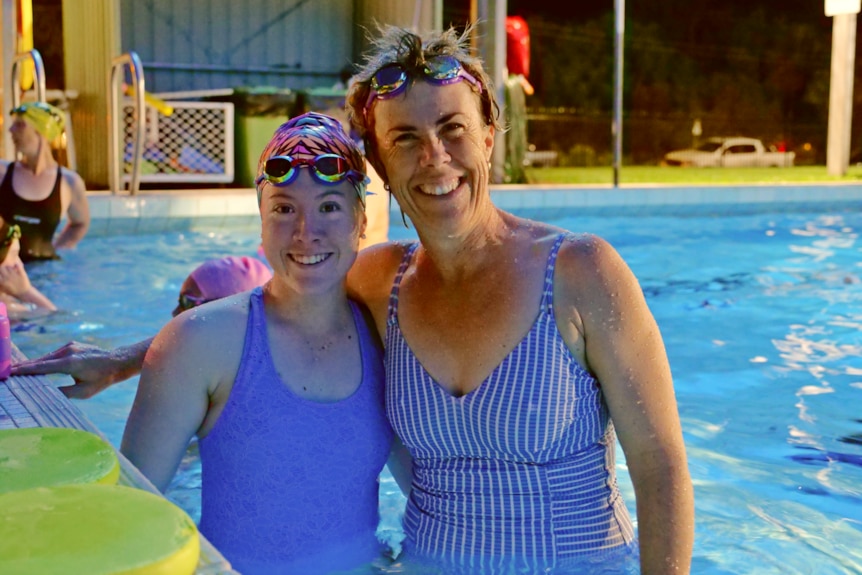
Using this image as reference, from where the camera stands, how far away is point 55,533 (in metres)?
0.99

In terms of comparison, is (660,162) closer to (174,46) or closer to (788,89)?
(788,89)

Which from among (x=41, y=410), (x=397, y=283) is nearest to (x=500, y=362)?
(x=397, y=283)

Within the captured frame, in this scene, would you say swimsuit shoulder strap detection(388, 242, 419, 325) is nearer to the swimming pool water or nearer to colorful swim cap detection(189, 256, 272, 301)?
the swimming pool water

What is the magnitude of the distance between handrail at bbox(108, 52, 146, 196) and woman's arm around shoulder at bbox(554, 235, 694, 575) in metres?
7.71

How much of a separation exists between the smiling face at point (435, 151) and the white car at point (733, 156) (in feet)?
82.9

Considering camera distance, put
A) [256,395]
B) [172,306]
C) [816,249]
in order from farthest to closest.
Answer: [816,249], [172,306], [256,395]

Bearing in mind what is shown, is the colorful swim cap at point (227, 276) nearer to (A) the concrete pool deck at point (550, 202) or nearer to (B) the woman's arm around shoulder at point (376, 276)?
(B) the woman's arm around shoulder at point (376, 276)

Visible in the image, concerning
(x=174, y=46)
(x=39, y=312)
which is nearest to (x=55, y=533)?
(x=39, y=312)

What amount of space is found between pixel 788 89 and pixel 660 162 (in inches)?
289

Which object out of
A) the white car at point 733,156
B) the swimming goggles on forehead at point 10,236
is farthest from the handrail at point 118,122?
the white car at point 733,156

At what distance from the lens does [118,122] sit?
10.1 metres

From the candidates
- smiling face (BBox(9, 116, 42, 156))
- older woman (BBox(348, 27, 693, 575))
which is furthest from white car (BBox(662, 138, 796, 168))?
older woman (BBox(348, 27, 693, 575))

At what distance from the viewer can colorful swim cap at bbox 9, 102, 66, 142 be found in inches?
275

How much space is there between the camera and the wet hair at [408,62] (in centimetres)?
209
